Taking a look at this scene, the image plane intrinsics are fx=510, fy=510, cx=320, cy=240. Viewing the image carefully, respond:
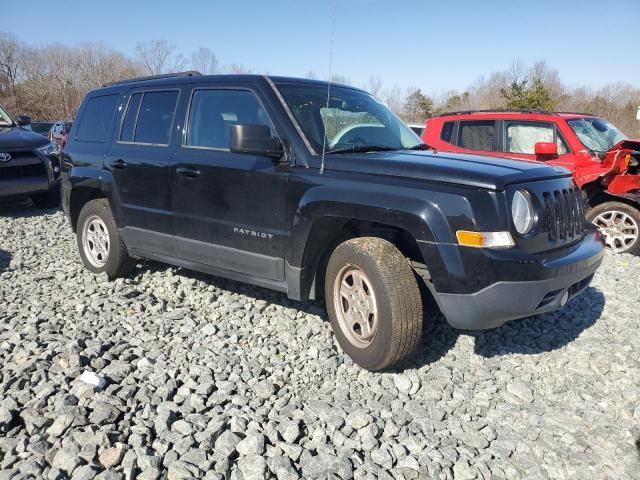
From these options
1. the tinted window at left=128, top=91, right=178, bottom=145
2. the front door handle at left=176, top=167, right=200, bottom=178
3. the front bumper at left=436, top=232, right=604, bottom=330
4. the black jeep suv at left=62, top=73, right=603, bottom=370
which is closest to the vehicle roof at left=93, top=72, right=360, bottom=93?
the black jeep suv at left=62, top=73, right=603, bottom=370

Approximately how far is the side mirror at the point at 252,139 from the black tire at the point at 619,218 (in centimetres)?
517

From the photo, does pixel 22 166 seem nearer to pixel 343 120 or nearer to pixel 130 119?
pixel 130 119

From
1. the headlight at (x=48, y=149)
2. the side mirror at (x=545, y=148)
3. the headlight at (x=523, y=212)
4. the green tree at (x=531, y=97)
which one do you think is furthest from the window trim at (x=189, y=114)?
the green tree at (x=531, y=97)

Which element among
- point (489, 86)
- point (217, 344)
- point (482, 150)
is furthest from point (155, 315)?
point (489, 86)

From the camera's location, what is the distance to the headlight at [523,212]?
291cm

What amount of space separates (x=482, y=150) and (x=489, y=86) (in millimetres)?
37200

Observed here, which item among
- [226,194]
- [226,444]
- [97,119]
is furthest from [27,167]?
[226,444]

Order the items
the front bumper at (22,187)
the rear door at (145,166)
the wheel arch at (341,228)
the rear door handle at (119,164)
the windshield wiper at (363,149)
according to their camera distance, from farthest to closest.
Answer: the front bumper at (22,187), the rear door handle at (119,164), the rear door at (145,166), the windshield wiper at (363,149), the wheel arch at (341,228)

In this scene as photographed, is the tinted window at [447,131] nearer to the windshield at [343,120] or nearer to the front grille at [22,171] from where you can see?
the windshield at [343,120]

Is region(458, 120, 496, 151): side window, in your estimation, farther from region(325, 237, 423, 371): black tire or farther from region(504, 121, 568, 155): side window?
region(325, 237, 423, 371): black tire

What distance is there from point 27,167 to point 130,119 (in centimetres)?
478

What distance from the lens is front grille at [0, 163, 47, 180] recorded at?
26.5ft

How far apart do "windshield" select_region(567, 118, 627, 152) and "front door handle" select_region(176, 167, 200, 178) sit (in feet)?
17.7

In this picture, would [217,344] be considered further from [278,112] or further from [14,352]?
[278,112]
